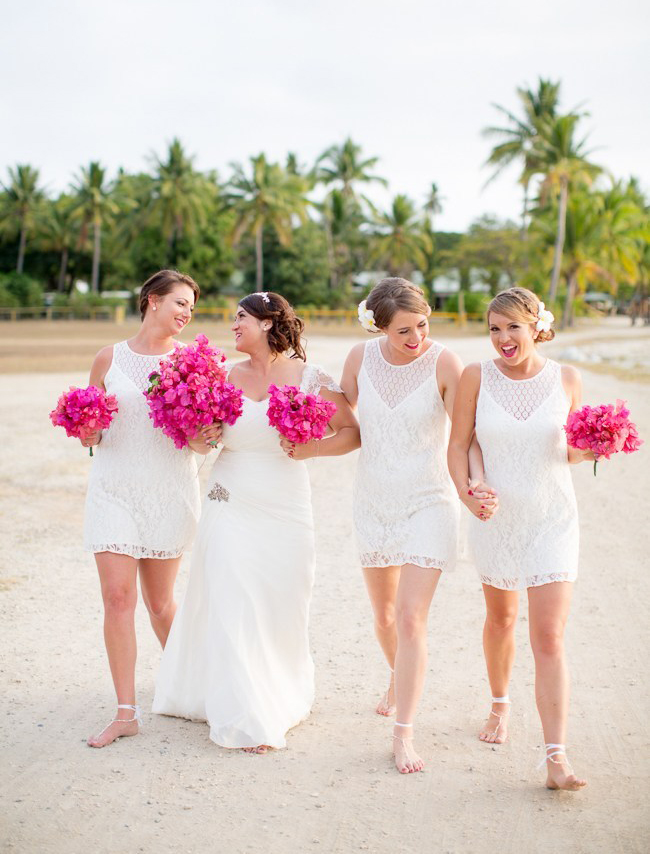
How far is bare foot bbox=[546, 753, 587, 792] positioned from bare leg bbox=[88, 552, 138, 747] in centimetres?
206

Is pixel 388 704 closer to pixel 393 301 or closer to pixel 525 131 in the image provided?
pixel 393 301

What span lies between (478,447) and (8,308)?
61.4m

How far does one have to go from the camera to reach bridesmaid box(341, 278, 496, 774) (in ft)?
15.3

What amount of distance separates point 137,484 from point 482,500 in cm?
184

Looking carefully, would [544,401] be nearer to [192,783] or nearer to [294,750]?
[294,750]

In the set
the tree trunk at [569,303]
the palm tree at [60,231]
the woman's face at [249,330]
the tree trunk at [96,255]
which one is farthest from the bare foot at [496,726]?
the palm tree at [60,231]

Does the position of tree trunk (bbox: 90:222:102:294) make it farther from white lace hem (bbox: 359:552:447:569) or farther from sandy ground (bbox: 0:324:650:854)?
white lace hem (bbox: 359:552:447:569)

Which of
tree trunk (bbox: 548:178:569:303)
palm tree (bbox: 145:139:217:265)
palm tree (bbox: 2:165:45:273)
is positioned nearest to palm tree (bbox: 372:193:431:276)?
palm tree (bbox: 145:139:217:265)

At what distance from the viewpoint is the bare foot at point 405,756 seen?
14.3ft

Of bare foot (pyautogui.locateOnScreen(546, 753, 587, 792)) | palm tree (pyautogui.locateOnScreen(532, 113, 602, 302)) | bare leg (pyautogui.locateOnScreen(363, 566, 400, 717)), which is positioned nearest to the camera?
bare foot (pyautogui.locateOnScreen(546, 753, 587, 792))

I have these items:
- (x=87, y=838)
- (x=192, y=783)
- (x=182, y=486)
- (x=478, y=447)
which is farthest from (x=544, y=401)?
(x=87, y=838)

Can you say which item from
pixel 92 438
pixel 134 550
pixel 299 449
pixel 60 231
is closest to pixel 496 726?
pixel 299 449

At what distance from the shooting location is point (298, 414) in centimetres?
455

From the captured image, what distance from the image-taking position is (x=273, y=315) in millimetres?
5023
